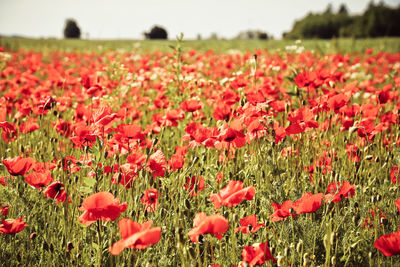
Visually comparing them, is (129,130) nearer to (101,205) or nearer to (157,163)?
(157,163)

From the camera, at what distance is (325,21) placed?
2388 inches

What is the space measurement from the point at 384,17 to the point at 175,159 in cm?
5472

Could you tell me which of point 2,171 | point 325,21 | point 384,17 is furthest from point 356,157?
point 325,21

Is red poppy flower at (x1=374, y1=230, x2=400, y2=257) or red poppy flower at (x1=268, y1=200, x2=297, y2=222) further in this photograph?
red poppy flower at (x1=268, y1=200, x2=297, y2=222)

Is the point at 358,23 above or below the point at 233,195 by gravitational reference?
above

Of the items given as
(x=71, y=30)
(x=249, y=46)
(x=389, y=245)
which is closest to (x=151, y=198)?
(x=389, y=245)

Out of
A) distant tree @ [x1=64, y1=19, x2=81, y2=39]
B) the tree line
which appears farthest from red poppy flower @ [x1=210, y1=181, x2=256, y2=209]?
distant tree @ [x1=64, y1=19, x2=81, y2=39]

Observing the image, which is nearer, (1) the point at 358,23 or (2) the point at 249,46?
(2) the point at 249,46

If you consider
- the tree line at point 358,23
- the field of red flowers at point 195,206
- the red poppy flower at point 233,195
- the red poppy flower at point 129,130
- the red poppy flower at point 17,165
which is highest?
the tree line at point 358,23

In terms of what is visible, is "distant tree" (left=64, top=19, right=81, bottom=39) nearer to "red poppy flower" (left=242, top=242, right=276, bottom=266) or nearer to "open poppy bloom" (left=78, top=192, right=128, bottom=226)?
"open poppy bloom" (left=78, top=192, right=128, bottom=226)

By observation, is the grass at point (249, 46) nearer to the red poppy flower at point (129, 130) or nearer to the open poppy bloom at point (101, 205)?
the red poppy flower at point (129, 130)

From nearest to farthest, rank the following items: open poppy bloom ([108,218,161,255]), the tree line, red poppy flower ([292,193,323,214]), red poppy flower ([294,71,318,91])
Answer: open poppy bloom ([108,218,161,255]) → red poppy flower ([292,193,323,214]) → red poppy flower ([294,71,318,91]) → the tree line

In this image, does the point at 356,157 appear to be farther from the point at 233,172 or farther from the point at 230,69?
the point at 230,69

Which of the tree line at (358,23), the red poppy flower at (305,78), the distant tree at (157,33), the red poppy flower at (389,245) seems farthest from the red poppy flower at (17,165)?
the tree line at (358,23)
